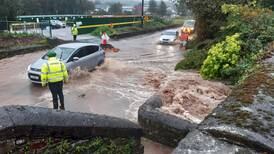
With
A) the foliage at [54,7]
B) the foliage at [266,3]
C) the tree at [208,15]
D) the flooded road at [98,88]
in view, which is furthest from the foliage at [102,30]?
the foliage at [266,3]

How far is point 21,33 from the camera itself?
25.4 m

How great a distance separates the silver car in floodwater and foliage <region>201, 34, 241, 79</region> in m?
5.58

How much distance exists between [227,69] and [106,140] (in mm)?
8815

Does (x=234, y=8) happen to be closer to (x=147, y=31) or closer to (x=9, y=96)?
(x=9, y=96)

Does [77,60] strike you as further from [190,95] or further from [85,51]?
[190,95]

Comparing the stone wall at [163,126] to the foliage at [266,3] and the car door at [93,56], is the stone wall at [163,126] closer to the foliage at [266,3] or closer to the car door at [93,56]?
the car door at [93,56]

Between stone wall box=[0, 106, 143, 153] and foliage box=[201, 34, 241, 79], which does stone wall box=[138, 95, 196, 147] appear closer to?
stone wall box=[0, 106, 143, 153]

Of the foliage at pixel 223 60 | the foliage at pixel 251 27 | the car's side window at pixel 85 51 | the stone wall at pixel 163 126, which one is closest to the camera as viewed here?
the stone wall at pixel 163 126

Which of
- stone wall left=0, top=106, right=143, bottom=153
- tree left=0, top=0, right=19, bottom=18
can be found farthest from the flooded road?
tree left=0, top=0, right=19, bottom=18

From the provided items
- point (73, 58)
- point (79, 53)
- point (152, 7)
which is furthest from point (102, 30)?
point (152, 7)

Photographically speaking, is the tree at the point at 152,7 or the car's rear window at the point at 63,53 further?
the tree at the point at 152,7

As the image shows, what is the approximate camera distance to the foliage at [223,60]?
1231 cm

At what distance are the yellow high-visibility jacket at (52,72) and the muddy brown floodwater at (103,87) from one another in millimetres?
1933

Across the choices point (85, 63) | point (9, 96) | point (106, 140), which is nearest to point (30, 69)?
point (9, 96)
